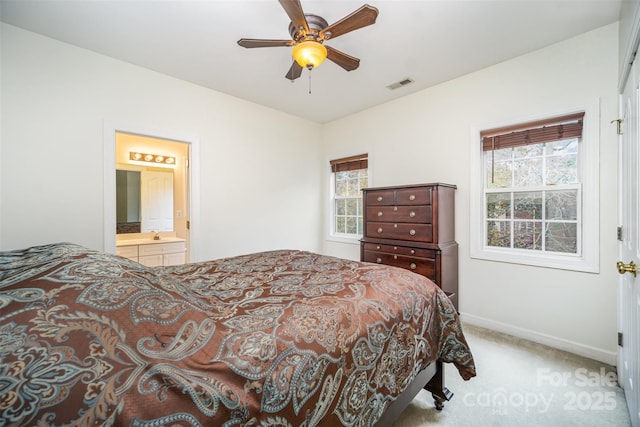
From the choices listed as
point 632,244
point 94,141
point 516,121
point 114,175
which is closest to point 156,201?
point 114,175

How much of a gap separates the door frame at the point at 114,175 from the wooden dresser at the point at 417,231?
7.12ft

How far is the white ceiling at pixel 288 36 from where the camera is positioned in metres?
2.02

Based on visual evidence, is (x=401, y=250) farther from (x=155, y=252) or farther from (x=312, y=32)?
(x=155, y=252)

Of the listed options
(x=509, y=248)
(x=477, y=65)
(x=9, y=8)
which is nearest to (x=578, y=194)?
(x=509, y=248)

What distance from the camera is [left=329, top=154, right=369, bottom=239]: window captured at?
4266mm

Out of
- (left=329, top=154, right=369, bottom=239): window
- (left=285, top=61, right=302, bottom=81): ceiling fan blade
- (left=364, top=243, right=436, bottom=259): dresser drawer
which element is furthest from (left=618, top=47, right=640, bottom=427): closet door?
(left=329, top=154, right=369, bottom=239): window

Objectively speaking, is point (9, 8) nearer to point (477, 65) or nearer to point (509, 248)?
point (477, 65)

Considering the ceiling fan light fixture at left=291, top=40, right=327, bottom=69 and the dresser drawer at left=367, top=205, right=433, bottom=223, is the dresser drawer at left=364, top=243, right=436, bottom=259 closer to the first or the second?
the dresser drawer at left=367, top=205, right=433, bottom=223

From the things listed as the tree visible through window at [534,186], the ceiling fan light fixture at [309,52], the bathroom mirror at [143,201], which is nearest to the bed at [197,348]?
the ceiling fan light fixture at [309,52]

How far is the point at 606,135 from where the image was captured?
2.20 meters

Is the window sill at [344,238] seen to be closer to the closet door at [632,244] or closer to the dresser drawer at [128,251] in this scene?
the closet door at [632,244]

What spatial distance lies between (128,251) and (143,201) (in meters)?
0.95

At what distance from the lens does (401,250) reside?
3.04 m

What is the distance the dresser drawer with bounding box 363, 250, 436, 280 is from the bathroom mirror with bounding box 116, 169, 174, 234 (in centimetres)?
345
